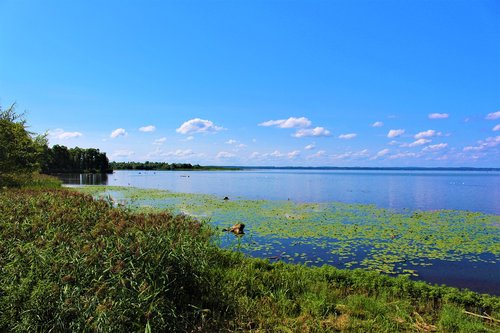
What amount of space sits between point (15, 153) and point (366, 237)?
21.3 meters

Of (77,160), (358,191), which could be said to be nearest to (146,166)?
(77,160)

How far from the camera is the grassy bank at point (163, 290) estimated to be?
156 inches

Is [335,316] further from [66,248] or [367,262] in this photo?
[367,262]

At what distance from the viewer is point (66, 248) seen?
4715 millimetres

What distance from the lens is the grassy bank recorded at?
397 centimetres

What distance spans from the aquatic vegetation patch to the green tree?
33.2 ft

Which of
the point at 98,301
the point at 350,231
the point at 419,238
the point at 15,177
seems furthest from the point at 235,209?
the point at 98,301

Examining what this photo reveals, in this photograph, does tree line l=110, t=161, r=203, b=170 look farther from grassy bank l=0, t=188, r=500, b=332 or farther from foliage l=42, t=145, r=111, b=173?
grassy bank l=0, t=188, r=500, b=332

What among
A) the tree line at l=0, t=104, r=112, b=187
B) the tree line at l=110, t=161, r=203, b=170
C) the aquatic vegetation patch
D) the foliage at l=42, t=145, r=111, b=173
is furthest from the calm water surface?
the tree line at l=110, t=161, r=203, b=170

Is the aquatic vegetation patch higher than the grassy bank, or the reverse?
the grassy bank

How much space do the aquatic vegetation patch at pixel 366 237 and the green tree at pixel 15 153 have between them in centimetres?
1013

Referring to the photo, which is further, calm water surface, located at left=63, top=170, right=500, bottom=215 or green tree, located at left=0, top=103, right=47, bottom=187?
calm water surface, located at left=63, top=170, right=500, bottom=215

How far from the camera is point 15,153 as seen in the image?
67.6 ft

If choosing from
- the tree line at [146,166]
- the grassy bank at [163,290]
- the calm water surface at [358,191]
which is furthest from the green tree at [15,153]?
the tree line at [146,166]
